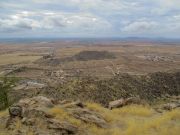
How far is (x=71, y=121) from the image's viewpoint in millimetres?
17922

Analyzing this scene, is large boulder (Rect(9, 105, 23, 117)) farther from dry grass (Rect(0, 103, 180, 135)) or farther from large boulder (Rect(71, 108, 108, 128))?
large boulder (Rect(71, 108, 108, 128))

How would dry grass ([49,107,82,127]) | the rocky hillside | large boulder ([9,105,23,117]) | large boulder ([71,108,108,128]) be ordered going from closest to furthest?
dry grass ([49,107,82,127])
large boulder ([71,108,108,128])
large boulder ([9,105,23,117])
the rocky hillside

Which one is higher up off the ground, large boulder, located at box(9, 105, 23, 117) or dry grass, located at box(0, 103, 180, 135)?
large boulder, located at box(9, 105, 23, 117)

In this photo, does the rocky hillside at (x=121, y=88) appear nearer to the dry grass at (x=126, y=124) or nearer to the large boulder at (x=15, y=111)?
the dry grass at (x=126, y=124)

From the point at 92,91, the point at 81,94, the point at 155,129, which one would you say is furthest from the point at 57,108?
the point at 92,91

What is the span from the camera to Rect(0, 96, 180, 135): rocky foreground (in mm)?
17188

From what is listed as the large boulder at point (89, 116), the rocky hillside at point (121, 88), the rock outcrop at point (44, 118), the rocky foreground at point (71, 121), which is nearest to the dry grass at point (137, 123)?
the rocky foreground at point (71, 121)

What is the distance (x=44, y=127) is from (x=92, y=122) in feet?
8.78

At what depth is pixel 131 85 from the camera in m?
65.2

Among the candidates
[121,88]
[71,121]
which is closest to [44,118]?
[71,121]

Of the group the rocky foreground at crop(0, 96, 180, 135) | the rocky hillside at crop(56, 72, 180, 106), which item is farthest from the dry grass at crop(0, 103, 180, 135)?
the rocky hillside at crop(56, 72, 180, 106)

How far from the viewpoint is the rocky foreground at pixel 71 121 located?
1719 centimetres

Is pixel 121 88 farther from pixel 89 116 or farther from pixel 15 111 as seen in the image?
pixel 15 111

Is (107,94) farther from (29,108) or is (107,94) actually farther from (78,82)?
(29,108)
